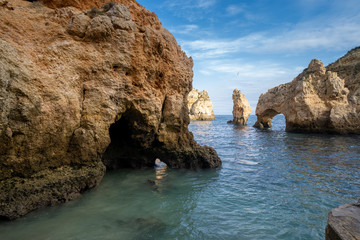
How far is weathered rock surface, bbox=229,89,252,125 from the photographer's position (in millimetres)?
57344

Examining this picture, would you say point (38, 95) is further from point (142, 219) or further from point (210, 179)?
point (210, 179)

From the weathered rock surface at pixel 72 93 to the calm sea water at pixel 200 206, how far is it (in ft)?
2.60

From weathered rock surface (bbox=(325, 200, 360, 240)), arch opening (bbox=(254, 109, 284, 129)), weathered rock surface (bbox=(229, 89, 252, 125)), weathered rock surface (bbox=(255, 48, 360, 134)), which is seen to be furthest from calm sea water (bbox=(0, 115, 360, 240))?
weathered rock surface (bbox=(229, 89, 252, 125))

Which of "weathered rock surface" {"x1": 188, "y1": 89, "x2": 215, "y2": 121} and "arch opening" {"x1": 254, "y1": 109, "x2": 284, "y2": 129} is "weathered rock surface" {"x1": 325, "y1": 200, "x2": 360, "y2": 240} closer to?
"arch opening" {"x1": 254, "y1": 109, "x2": 284, "y2": 129}

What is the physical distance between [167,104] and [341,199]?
288 inches

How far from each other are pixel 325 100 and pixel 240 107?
2980cm

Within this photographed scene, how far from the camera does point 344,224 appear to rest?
218 cm

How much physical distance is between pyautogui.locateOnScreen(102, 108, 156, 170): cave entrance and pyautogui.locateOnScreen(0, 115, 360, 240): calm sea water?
0.69 meters

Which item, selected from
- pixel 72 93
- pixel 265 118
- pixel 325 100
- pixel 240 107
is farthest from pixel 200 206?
pixel 240 107

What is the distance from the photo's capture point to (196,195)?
23.3ft

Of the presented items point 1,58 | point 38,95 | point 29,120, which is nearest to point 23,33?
point 1,58

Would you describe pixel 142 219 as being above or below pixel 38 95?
below

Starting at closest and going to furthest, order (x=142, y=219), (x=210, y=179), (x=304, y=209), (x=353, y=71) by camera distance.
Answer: (x=142, y=219)
(x=304, y=209)
(x=210, y=179)
(x=353, y=71)

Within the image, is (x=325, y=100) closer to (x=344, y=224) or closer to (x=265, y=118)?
(x=265, y=118)
